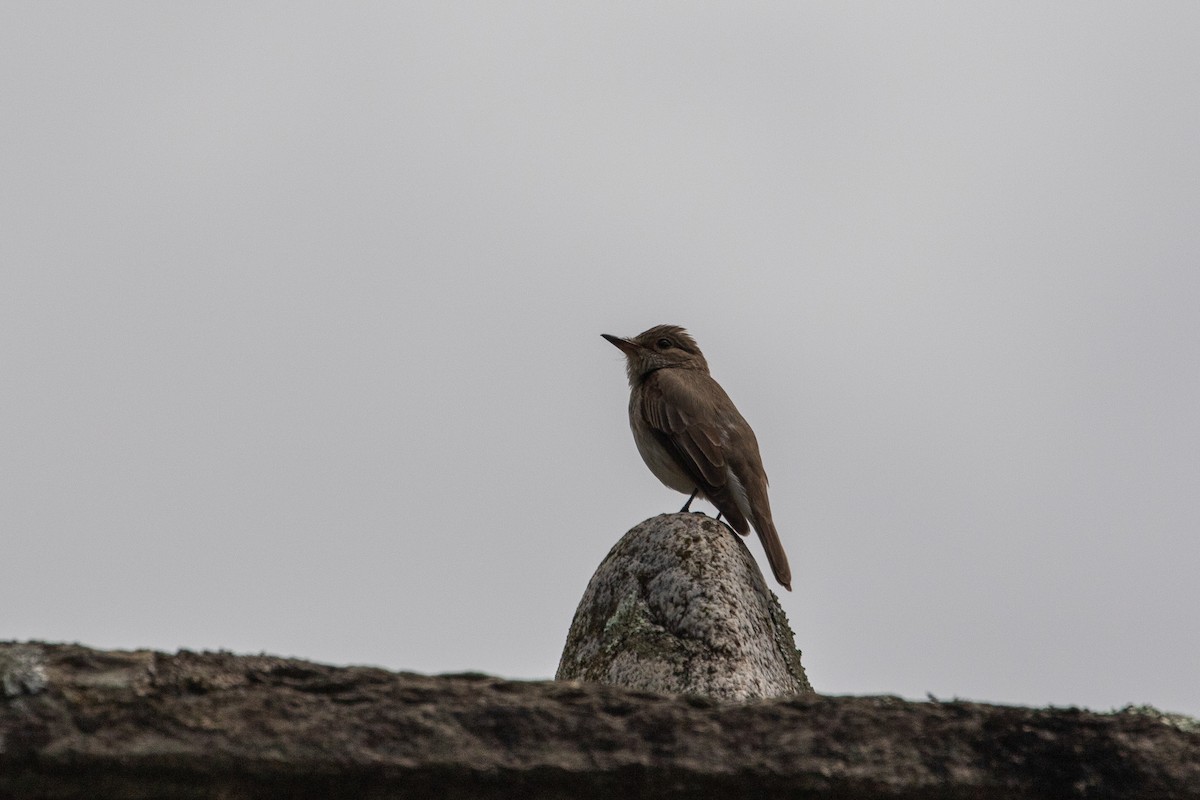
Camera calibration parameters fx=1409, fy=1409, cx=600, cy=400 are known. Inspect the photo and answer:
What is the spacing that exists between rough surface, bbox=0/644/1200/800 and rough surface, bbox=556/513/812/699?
164cm

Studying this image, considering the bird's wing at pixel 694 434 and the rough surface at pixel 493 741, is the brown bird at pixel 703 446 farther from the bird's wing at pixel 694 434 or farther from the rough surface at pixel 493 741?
the rough surface at pixel 493 741

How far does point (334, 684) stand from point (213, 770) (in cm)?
30

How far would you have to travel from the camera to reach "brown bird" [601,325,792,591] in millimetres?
9750

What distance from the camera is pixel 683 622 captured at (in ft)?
16.6

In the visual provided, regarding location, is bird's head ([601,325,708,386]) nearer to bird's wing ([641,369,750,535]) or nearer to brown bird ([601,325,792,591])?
brown bird ([601,325,792,591])

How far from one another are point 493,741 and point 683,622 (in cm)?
224

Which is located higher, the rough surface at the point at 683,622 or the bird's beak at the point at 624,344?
the bird's beak at the point at 624,344

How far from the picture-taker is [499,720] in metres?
2.91

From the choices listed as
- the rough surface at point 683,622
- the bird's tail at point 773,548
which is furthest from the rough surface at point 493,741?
the bird's tail at point 773,548

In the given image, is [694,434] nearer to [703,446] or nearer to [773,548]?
[703,446]

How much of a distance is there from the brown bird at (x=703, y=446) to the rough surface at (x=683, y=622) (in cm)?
357


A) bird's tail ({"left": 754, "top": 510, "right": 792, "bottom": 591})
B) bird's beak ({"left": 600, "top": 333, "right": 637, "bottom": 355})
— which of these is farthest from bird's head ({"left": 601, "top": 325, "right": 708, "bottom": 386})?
bird's tail ({"left": 754, "top": 510, "right": 792, "bottom": 591})

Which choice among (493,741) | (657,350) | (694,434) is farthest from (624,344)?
(493,741)

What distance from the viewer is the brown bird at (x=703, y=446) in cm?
975
